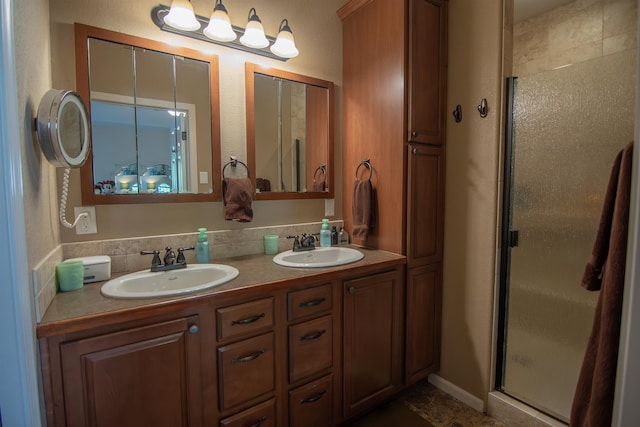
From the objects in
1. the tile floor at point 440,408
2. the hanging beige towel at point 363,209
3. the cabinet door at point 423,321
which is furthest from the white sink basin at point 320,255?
the tile floor at point 440,408

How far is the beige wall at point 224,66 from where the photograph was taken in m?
1.31

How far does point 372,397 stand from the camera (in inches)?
65.2

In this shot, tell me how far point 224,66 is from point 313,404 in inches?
70.6

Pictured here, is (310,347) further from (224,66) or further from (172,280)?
(224,66)

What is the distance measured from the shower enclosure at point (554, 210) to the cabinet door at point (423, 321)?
0.36m

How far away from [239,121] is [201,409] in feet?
4.58

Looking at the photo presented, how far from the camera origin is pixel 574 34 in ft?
6.99

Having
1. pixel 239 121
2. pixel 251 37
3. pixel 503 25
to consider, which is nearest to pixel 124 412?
pixel 239 121

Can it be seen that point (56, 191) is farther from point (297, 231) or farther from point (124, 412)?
point (297, 231)

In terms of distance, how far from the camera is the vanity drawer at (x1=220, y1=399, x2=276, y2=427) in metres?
1.21

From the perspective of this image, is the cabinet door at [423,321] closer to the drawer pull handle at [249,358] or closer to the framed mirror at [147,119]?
the drawer pull handle at [249,358]

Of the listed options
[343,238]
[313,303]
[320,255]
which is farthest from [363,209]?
[313,303]

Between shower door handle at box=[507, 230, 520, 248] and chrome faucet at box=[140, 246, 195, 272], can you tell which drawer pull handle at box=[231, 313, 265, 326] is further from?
shower door handle at box=[507, 230, 520, 248]

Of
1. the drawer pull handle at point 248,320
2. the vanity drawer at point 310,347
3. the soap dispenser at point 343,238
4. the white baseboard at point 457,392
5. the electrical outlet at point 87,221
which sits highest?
the electrical outlet at point 87,221
